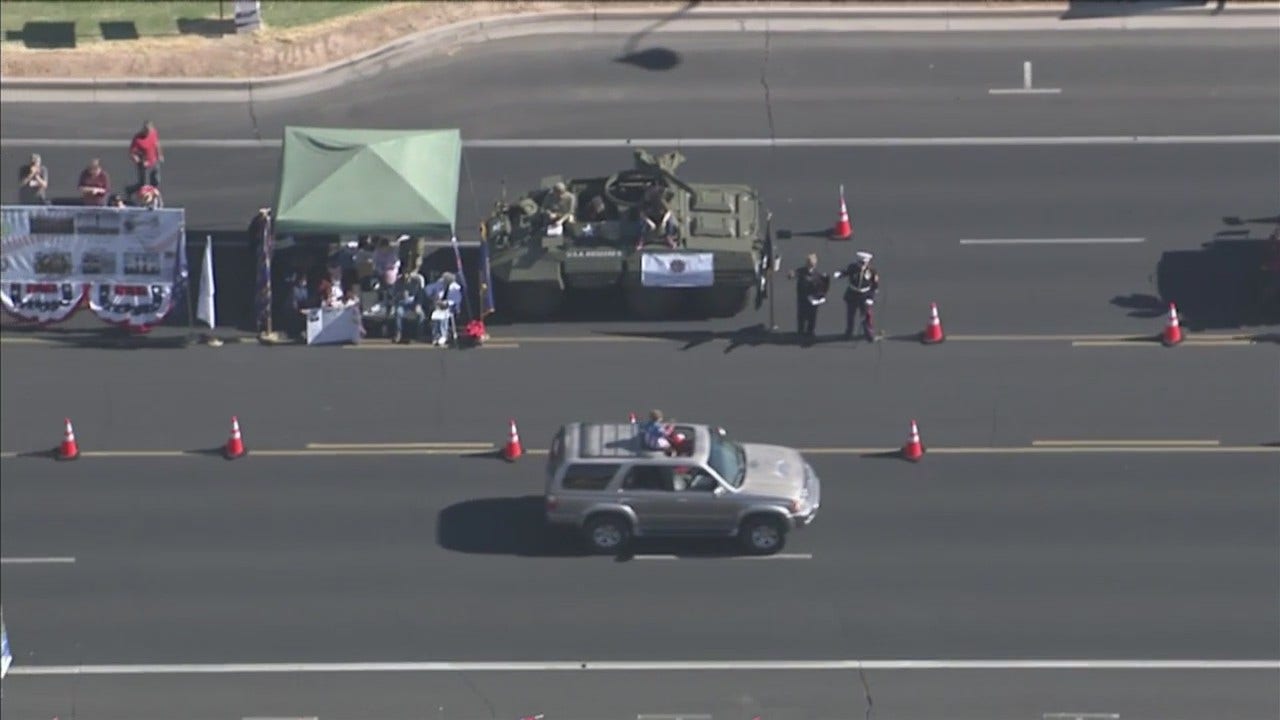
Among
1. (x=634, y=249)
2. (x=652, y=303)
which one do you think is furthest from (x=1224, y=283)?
(x=634, y=249)

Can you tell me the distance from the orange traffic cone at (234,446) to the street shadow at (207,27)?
12.9 metres

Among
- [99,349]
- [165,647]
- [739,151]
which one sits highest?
[739,151]

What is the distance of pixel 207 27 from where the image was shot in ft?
146

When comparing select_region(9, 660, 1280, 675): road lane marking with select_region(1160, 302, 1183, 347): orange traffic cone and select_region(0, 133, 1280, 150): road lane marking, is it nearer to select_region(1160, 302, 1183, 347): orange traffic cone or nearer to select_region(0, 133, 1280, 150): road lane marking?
select_region(1160, 302, 1183, 347): orange traffic cone

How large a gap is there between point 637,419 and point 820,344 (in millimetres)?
3573

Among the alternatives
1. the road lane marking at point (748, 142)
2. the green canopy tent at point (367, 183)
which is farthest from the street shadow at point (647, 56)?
the green canopy tent at point (367, 183)

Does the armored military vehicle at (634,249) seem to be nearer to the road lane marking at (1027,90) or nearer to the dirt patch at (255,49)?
the road lane marking at (1027,90)

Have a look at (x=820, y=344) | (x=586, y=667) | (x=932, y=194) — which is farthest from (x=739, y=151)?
(x=586, y=667)

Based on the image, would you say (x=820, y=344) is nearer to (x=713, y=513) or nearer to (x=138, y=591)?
(x=713, y=513)

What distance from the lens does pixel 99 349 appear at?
35969mm

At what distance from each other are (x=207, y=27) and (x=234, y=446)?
13.5m

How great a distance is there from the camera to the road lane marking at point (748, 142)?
1612 inches

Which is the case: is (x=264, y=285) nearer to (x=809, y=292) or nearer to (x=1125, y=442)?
(x=809, y=292)

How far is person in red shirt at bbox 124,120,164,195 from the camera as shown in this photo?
3919 centimetres
